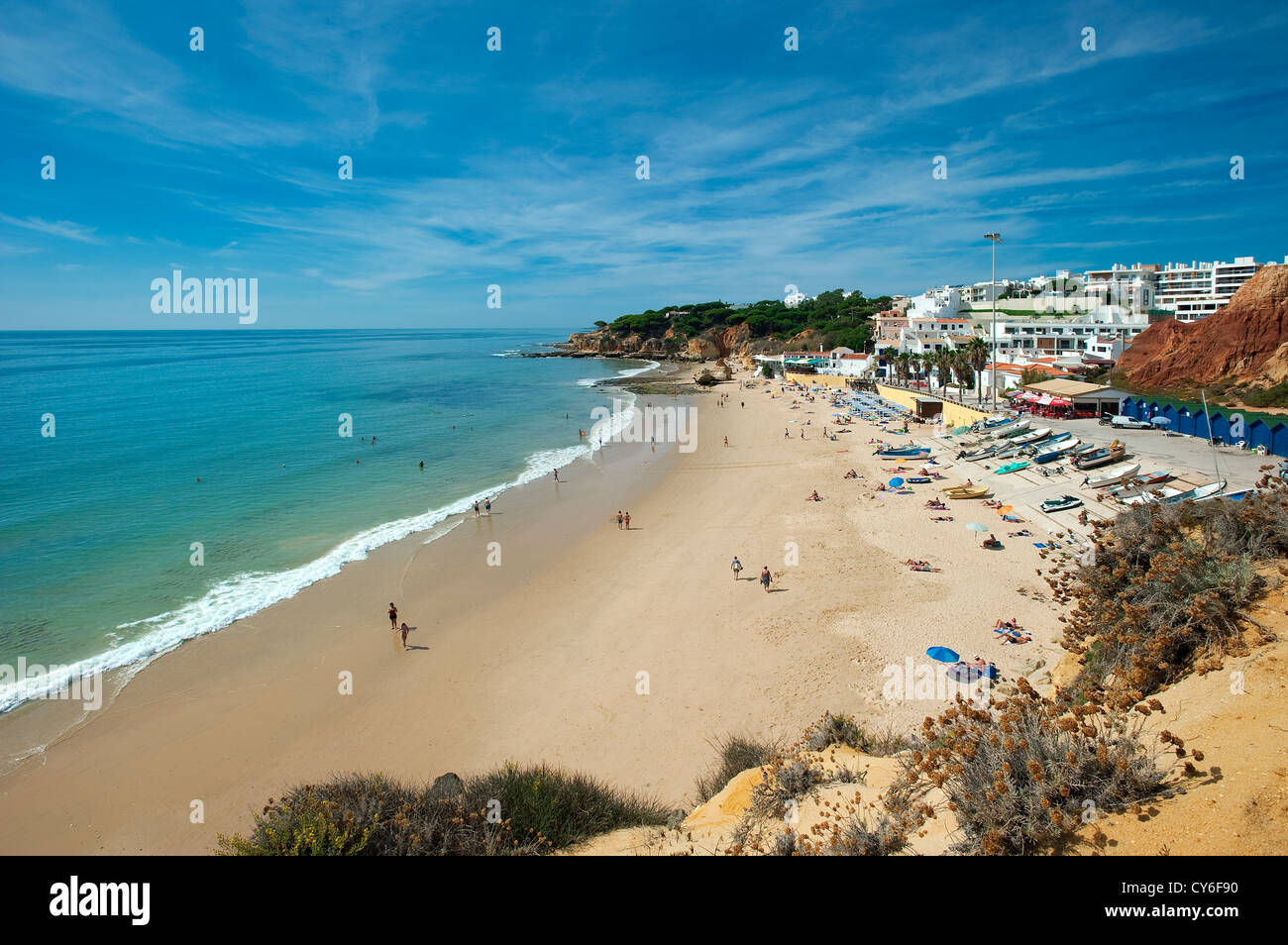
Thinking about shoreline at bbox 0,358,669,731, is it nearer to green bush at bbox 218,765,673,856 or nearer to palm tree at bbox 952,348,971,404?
green bush at bbox 218,765,673,856

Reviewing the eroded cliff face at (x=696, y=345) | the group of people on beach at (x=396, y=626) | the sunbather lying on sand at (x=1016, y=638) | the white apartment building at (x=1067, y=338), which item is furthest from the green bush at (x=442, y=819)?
the eroded cliff face at (x=696, y=345)

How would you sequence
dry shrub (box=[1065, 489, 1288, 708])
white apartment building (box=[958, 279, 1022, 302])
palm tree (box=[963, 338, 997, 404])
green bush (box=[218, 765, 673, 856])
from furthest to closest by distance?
white apartment building (box=[958, 279, 1022, 302]) → palm tree (box=[963, 338, 997, 404]) → dry shrub (box=[1065, 489, 1288, 708]) → green bush (box=[218, 765, 673, 856])

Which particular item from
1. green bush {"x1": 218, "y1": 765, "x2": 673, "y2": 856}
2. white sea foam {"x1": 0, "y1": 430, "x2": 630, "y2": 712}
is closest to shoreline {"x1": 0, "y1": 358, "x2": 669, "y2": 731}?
white sea foam {"x1": 0, "y1": 430, "x2": 630, "y2": 712}

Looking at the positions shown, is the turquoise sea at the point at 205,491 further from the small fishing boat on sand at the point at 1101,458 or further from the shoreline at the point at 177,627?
the small fishing boat on sand at the point at 1101,458

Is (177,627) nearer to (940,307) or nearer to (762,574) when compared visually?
(762,574)

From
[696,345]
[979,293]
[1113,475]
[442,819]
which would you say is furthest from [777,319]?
[442,819]
